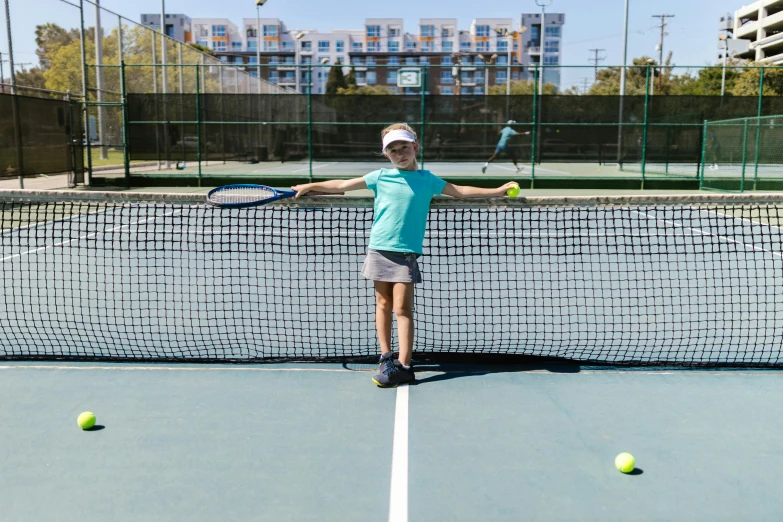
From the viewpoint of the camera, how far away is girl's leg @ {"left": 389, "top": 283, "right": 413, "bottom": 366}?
4.14 metres

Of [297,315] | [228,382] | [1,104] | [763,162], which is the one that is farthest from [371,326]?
[763,162]

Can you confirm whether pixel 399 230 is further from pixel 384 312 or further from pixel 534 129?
pixel 534 129

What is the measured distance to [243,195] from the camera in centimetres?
471

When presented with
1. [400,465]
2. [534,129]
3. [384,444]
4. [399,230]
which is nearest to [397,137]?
[399,230]

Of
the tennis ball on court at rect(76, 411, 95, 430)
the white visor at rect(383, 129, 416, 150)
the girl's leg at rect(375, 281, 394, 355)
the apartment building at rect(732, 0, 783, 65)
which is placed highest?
→ the apartment building at rect(732, 0, 783, 65)

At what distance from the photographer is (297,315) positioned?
18.9 feet

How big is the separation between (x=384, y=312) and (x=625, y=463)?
5.48 ft

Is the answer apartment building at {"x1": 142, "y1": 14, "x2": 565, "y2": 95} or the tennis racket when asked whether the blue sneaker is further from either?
apartment building at {"x1": 142, "y1": 14, "x2": 565, "y2": 95}

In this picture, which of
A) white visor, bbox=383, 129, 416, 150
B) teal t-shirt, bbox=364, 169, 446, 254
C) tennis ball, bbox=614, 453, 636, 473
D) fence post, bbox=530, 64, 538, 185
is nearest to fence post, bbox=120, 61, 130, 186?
fence post, bbox=530, 64, 538, 185

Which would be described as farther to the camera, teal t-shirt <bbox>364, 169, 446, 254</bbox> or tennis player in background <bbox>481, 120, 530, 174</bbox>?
tennis player in background <bbox>481, 120, 530, 174</bbox>

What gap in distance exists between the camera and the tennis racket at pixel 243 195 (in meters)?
4.27

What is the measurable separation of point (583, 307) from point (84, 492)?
4.15 meters

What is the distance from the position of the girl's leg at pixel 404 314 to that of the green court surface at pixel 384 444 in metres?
0.19

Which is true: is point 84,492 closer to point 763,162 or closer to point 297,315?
point 297,315
